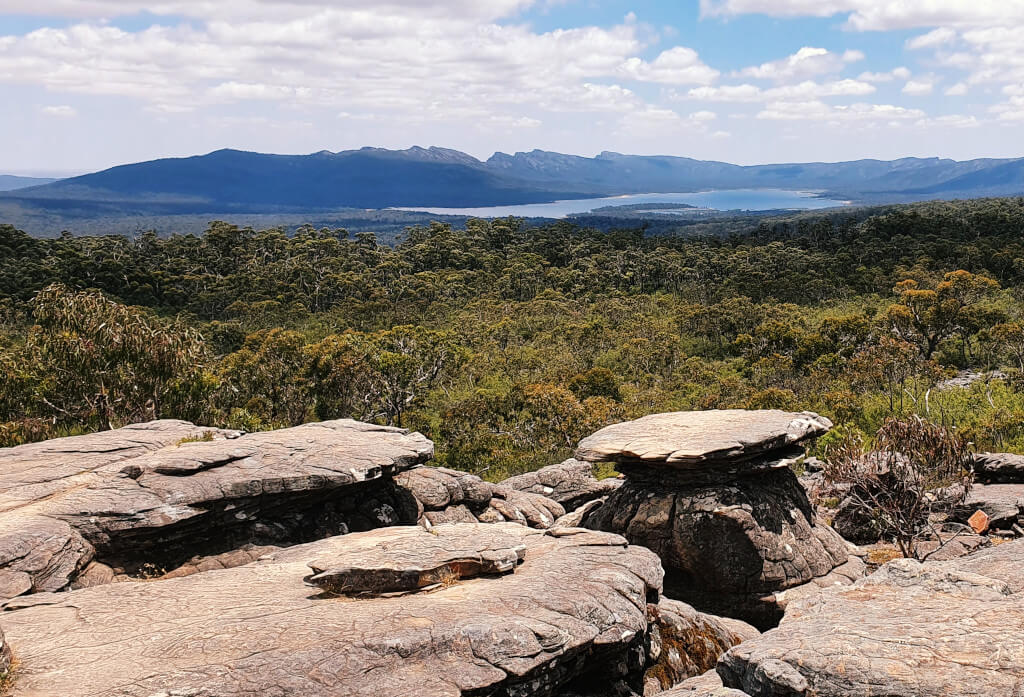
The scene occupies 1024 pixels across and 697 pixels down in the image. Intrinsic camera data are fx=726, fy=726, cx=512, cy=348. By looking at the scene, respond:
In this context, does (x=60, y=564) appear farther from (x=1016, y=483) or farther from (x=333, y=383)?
(x=333, y=383)

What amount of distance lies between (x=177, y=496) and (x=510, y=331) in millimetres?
55789

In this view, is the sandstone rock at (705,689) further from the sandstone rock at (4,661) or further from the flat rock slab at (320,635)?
the sandstone rock at (4,661)

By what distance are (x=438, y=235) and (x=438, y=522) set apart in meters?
106

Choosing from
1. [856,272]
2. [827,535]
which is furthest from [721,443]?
[856,272]

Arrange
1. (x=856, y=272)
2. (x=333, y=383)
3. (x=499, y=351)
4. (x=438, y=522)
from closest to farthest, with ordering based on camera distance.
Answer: (x=438, y=522), (x=333, y=383), (x=499, y=351), (x=856, y=272)

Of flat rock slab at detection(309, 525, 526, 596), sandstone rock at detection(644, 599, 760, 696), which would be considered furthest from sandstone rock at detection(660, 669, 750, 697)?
flat rock slab at detection(309, 525, 526, 596)

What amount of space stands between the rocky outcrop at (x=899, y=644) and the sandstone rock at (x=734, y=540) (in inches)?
129

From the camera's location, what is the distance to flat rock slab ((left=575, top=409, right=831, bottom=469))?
53.6 feet

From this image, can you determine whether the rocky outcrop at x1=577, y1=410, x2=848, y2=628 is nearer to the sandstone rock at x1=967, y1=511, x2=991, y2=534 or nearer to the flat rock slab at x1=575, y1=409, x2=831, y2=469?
the flat rock slab at x1=575, y1=409, x2=831, y2=469

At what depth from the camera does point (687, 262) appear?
10344 centimetres

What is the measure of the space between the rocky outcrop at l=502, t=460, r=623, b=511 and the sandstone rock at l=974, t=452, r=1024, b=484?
1131 cm

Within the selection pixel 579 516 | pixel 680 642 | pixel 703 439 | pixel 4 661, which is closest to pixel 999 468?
pixel 703 439

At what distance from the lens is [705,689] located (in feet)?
33.7

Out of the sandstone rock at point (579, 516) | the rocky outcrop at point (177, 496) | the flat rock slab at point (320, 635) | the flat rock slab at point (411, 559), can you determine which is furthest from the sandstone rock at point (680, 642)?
the rocky outcrop at point (177, 496)
